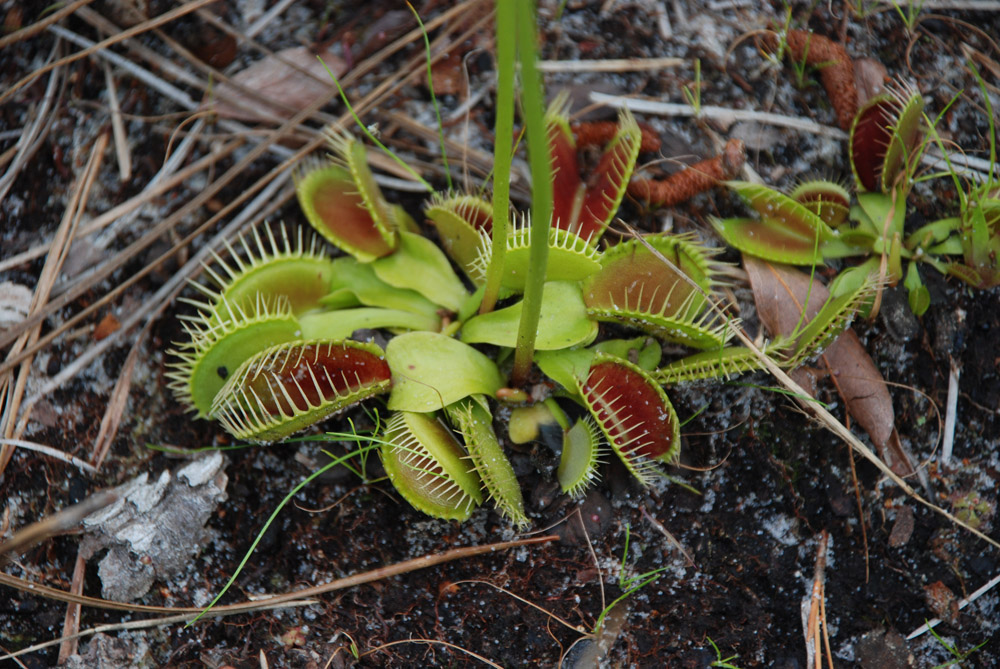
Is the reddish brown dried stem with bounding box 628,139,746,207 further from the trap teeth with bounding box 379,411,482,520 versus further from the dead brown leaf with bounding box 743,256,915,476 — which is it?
the trap teeth with bounding box 379,411,482,520

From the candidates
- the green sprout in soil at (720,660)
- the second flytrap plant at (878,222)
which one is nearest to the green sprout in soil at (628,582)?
the green sprout in soil at (720,660)

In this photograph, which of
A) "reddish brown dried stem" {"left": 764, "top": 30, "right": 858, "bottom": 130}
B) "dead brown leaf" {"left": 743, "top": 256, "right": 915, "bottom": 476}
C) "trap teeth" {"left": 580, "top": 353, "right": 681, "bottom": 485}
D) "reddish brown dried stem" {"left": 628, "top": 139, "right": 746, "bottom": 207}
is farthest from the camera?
"reddish brown dried stem" {"left": 764, "top": 30, "right": 858, "bottom": 130}

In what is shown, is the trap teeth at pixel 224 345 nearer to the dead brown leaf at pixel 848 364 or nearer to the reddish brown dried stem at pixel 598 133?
the reddish brown dried stem at pixel 598 133

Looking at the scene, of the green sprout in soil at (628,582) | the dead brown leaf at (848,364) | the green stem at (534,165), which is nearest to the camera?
the green stem at (534,165)

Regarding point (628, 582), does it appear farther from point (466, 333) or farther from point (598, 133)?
point (598, 133)

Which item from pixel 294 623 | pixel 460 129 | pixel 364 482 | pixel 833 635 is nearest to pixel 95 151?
pixel 460 129

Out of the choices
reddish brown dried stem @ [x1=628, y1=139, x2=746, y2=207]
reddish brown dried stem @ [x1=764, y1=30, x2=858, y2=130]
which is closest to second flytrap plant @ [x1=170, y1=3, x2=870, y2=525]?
reddish brown dried stem @ [x1=628, y1=139, x2=746, y2=207]

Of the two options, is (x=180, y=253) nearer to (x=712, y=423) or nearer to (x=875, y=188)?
(x=712, y=423)
